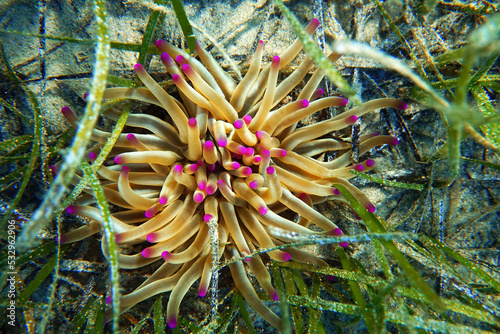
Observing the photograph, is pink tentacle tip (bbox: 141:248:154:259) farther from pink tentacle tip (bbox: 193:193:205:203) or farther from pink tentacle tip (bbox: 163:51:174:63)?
pink tentacle tip (bbox: 163:51:174:63)

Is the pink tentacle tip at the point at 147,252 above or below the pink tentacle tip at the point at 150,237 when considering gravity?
below

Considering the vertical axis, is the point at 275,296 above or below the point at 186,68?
below

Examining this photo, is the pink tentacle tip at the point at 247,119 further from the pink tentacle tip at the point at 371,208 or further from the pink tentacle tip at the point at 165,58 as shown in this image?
the pink tentacle tip at the point at 371,208

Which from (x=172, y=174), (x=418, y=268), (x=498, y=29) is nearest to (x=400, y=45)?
(x=498, y=29)

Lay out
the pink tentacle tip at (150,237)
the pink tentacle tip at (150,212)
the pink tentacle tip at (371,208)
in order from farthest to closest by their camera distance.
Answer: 1. the pink tentacle tip at (371,208)
2. the pink tentacle tip at (150,212)
3. the pink tentacle tip at (150,237)

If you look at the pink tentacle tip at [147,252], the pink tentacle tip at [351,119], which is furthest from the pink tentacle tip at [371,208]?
the pink tentacle tip at [147,252]

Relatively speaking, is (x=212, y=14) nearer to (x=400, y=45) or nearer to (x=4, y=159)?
(x=400, y=45)

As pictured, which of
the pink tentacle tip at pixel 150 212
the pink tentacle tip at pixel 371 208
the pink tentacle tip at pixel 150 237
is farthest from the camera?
the pink tentacle tip at pixel 371 208

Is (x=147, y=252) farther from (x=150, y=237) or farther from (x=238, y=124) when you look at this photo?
(x=238, y=124)

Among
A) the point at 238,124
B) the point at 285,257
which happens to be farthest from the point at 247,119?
the point at 285,257
